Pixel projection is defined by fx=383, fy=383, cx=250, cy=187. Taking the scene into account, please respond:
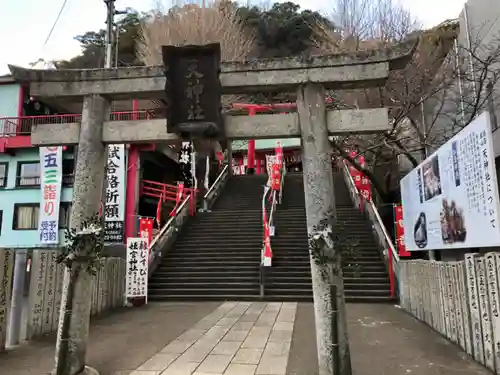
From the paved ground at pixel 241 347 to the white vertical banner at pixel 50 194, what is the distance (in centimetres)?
952

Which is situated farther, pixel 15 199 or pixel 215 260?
pixel 15 199

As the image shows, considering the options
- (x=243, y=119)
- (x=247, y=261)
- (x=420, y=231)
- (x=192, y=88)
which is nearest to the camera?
(x=192, y=88)

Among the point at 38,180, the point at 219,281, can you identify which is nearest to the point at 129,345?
the point at 219,281

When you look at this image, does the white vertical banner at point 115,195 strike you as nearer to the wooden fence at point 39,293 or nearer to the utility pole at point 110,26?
the utility pole at point 110,26

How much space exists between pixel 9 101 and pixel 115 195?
25.6 feet

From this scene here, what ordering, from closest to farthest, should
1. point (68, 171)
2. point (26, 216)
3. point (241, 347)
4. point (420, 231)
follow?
point (241, 347) → point (420, 231) → point (68, 171) → point (26, 216)

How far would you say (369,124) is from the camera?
5316 mm

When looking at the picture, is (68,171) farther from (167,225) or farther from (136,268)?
(136,268)

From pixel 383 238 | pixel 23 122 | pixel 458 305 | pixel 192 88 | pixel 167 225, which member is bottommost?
pixel 458 305

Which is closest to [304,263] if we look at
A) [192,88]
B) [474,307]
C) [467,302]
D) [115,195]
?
[467,302]

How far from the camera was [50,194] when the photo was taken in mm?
17344

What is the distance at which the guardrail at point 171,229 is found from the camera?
525 inches

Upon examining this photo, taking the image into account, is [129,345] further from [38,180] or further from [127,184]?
[38,180]

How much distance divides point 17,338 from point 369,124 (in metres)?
6.91
